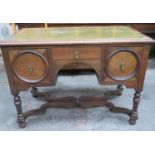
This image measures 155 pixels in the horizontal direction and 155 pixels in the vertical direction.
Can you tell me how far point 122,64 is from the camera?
1.30 metres

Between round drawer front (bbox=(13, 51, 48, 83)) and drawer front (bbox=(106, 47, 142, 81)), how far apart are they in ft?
1.46

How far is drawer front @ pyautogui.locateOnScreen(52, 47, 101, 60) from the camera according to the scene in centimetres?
125

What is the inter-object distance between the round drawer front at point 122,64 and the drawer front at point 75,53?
4.3 inches

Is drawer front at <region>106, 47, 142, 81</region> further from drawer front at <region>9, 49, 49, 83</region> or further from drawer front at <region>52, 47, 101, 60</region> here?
drawer front at <region>9, 49, 49, 83</region>

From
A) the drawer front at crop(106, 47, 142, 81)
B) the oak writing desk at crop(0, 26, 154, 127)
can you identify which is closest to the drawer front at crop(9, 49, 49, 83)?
the oak writing desk at crop(0, 26, 154, 127)

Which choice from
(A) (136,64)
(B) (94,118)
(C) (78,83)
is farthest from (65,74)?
(A) (136,64)

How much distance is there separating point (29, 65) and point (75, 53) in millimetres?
326

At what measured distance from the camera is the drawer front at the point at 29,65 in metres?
1.25

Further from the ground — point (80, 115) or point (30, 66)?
point (30, 66)

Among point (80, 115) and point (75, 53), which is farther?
point (80, 115)

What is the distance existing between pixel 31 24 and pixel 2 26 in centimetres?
44

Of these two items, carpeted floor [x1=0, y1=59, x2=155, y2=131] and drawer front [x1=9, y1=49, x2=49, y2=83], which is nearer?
drawer front [x1=9, y1=49, x2=49, y2=83]

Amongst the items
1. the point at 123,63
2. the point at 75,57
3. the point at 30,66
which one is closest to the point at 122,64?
the point at 123,63

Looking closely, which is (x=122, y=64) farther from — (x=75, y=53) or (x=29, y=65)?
(x=29, y=65)
